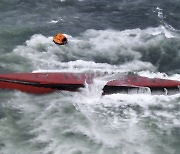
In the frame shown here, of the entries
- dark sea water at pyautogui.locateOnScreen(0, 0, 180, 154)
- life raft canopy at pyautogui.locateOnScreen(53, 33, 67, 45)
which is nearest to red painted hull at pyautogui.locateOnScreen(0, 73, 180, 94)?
dark sea water at pyautogui.locateOnScreen(0, 0, 180, 154)

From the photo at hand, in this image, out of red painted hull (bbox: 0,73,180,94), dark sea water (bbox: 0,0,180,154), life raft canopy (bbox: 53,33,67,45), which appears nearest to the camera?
dark sea water (bbox: 0,0,180,154)

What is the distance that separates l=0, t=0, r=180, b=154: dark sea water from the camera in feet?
118

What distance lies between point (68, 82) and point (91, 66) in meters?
6.41

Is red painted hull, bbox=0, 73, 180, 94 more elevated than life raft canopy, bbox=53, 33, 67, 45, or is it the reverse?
life raft canopy, bbox=53, 33, 67, 45

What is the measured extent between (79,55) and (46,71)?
6883 mm

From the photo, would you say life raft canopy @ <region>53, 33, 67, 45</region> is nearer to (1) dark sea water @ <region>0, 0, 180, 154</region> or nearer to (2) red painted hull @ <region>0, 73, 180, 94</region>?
(1) dark sea water @ <region>0, 0, 180, 154</region>

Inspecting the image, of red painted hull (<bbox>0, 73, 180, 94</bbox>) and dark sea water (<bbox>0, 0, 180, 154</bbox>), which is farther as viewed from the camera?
red painted hull (<bbox>0, 73, 180, 94</bbox>)

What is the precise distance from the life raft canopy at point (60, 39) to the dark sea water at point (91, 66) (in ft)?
2.47

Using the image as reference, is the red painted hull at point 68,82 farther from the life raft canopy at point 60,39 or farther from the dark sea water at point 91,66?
the life raft canopy at point 60,39

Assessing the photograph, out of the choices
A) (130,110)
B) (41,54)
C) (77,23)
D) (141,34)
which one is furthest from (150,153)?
(77,23)

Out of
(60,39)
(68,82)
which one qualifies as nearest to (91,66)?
(68,82)

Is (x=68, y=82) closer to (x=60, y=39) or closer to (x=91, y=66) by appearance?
(x=91, y=66)

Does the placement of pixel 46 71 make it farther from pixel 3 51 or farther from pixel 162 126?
pixel 162 126

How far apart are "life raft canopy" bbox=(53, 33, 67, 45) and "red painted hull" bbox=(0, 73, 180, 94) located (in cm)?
950
